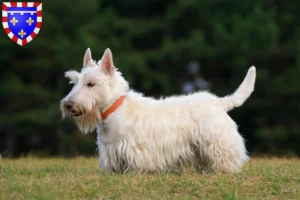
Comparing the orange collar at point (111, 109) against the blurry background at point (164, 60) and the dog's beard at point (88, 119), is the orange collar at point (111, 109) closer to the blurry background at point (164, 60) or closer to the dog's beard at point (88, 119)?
the dog's beard at point (88, 119)

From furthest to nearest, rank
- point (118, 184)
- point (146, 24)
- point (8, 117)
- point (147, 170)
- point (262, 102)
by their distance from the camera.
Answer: point (146, 24), point (262, 102), point (8, 117), point (147, 170), point (118, 184)

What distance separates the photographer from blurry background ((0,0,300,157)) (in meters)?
27.9

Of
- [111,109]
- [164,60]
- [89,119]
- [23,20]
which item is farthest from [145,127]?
[164,60]

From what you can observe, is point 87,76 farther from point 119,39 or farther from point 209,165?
point 119,39

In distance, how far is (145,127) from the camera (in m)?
8.77

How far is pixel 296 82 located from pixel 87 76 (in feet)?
71.2

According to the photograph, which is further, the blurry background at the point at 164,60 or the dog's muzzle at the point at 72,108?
the blurry background at the point at 164,60

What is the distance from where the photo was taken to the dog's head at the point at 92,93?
8.52m

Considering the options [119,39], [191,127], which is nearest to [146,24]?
[119,39]

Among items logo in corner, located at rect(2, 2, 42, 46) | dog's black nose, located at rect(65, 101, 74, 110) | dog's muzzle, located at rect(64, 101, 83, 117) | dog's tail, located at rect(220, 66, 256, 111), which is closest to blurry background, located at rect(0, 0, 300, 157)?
logo in corner, located at rect(2, 2, 42, 46)

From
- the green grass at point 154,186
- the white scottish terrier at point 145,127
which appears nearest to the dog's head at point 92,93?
the white scottish terrier at point 145,127

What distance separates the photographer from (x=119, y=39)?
30.6 m

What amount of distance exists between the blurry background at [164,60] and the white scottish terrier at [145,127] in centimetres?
1726

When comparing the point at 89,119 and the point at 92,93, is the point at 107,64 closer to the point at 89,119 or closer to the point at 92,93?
the point at 92,93
